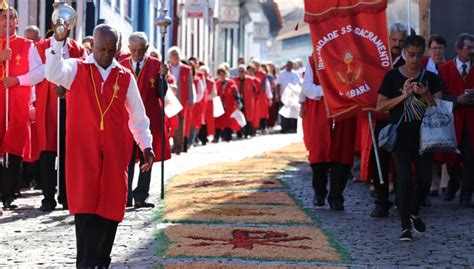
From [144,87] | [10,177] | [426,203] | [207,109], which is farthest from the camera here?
[207,109]

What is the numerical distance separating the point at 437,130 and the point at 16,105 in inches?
170

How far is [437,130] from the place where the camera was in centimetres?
1188

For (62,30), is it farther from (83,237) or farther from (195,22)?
(195,22)

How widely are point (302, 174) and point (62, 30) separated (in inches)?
422

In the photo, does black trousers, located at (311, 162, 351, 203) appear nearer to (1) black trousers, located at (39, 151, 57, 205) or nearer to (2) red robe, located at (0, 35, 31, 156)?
(1) black trousers, located at (39, 151, 57, 205)

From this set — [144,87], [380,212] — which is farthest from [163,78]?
[380,212]

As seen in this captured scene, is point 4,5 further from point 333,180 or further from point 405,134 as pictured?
point 405,134

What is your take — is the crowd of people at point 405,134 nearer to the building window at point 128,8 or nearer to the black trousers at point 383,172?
the black trousers at point 383,172

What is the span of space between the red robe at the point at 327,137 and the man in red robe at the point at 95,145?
557cm

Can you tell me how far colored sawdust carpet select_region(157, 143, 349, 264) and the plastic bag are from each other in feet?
3.68

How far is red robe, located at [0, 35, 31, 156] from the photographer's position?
13.6m

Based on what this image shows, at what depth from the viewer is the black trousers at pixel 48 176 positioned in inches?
539

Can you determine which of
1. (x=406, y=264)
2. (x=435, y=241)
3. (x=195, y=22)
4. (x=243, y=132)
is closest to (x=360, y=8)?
(x=435, y=241)

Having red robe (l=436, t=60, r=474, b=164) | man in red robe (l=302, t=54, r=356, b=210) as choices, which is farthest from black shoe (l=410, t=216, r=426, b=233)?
red robe (l=436, t=60, r=474, b=164)
